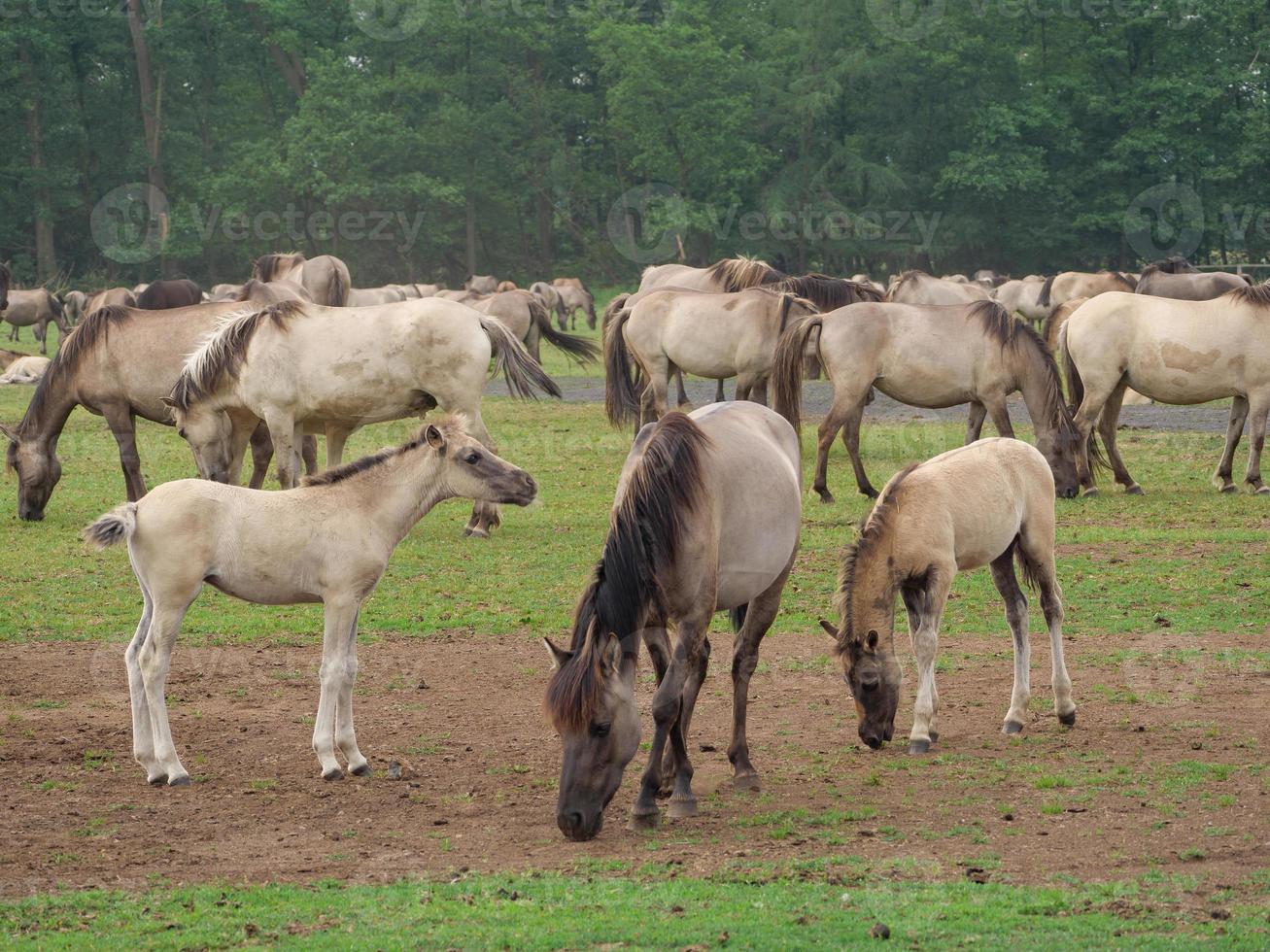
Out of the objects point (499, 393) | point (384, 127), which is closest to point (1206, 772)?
point (499, 393)

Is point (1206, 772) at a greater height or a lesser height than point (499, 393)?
greater

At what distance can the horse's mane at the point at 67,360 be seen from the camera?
1495cm

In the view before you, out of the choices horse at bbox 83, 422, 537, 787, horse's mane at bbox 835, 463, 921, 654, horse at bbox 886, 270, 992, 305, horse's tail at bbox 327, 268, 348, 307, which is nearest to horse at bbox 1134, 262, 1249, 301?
horse at bbox 886, 270, 992, 305

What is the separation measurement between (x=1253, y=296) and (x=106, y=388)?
11.8m

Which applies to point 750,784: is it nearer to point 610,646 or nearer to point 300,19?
point 610,646

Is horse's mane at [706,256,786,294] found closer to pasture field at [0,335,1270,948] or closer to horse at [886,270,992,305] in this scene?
horse at [886,270,992,305]

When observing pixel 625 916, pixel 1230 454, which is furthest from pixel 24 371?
pixel 625 916

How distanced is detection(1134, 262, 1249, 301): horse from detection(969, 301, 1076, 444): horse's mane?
14.2m

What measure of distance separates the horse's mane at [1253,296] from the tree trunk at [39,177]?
52.1 meters

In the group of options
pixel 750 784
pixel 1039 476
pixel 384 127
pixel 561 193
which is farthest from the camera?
pixel 561 193

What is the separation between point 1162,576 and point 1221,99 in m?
55.8

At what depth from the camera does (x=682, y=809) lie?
6531mm

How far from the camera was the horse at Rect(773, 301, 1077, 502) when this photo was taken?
15.5m

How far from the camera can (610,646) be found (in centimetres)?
613
